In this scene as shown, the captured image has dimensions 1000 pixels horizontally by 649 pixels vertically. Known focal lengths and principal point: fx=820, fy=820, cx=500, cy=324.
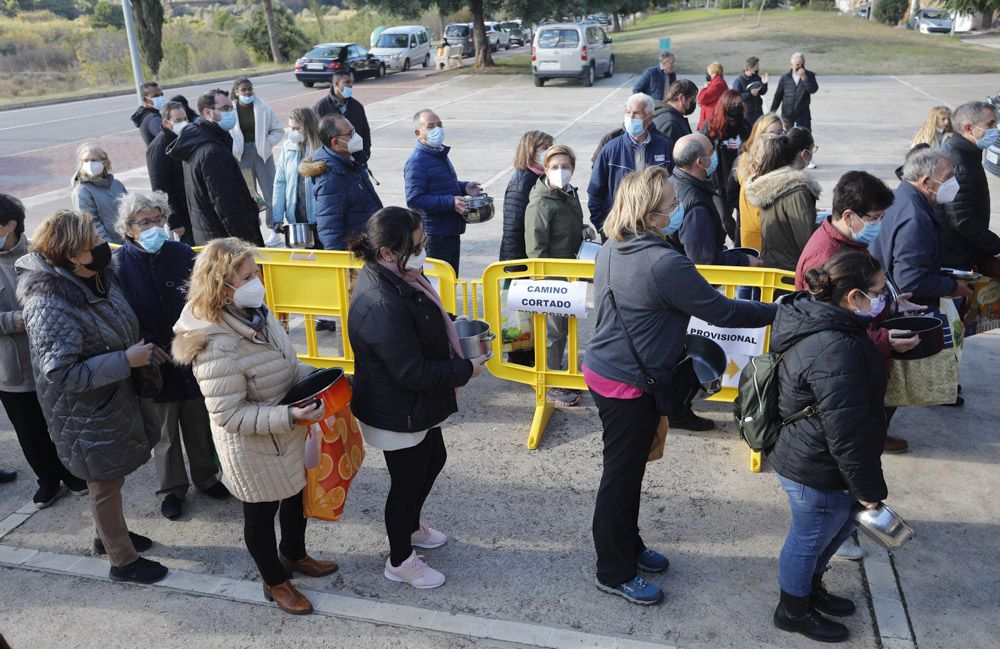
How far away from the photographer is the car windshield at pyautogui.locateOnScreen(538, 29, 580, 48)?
2642cm

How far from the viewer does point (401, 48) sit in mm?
34188

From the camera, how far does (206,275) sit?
339cm

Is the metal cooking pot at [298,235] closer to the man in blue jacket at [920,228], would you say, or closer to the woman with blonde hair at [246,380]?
the woman with blonde hair at [246,380]

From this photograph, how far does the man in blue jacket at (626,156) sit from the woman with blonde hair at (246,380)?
370 cm

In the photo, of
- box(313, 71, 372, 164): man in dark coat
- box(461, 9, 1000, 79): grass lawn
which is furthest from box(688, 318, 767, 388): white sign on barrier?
box(461, 9, 1000, 79): grass lawn

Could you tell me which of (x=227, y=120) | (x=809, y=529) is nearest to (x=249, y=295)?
(x=809, y=529)

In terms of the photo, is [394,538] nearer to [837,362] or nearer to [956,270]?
[837,362]

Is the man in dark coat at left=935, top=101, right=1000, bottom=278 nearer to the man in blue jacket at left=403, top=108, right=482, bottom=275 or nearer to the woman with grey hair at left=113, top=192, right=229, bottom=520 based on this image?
A: the man in blue jacket at left=403, top=108, right=482, bottom=275

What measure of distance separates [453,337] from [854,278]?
5.74ft

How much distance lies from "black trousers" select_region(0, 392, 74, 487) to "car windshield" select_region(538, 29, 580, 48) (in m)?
24.0

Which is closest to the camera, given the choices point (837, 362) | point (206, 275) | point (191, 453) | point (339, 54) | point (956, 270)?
point (837, 362)

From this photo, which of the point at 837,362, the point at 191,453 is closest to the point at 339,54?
the point at 191,453

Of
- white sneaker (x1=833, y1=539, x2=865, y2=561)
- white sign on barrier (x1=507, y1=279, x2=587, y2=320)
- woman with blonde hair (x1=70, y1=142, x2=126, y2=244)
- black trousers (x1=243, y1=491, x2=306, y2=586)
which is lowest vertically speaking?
white sneaker (x1=833, y1=539, x2=865, y2=561)

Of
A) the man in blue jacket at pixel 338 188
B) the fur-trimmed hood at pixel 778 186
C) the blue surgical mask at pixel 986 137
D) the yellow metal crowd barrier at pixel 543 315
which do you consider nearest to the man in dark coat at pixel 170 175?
the man in blue jacket at pixel 338 188
